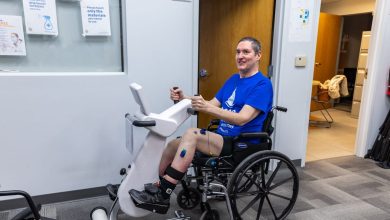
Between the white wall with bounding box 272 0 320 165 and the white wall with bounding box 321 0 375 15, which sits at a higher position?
the white wall with bounding box 321 0 375 15

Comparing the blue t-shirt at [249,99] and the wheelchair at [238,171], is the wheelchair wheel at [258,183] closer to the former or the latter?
the wheelchair at [238,171]

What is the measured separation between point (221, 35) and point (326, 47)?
3.50 m

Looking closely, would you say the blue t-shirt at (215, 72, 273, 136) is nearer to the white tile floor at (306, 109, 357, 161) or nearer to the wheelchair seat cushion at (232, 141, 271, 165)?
the wheelchair seat cushion at (232, 141, 271, 165)

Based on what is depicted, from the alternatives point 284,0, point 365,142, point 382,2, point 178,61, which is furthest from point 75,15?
point 365,142

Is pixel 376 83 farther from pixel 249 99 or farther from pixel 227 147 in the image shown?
pixel 227 147

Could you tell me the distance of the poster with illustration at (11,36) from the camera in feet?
6.06

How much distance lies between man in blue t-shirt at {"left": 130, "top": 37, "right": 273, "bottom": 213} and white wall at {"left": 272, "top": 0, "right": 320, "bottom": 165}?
0.79 meters

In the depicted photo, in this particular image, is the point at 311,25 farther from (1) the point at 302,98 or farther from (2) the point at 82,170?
(2) the point at 82,170

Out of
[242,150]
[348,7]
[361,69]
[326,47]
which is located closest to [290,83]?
[242,150]

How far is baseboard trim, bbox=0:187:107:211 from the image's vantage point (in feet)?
6.66

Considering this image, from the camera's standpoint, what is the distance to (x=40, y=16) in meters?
1.89

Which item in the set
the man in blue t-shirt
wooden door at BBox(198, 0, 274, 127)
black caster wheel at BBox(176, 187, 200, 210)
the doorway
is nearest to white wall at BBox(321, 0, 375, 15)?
the doorway

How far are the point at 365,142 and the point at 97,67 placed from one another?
2.91 meters

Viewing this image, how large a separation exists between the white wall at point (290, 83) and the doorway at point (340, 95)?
57 cm
